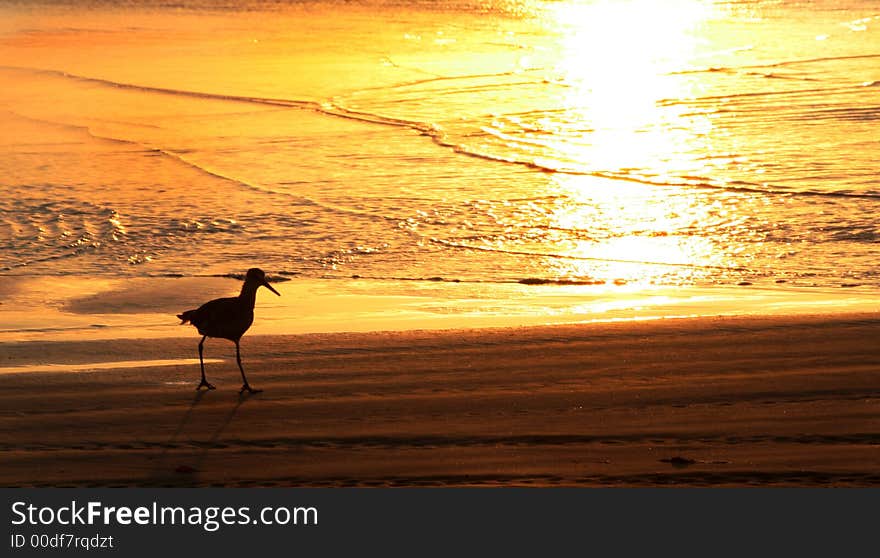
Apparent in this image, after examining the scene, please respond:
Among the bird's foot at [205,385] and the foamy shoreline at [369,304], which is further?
the foamy shoreline at [369,304]

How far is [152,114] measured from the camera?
779 inches

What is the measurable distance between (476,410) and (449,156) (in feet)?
32.3

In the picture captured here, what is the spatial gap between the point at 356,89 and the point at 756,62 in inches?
307

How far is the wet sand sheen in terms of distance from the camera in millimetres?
5523

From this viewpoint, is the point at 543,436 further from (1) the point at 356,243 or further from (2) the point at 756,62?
(2) the point at 756,62

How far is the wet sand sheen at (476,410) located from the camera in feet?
18.1

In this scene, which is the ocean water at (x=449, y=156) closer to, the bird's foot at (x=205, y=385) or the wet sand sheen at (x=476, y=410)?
the wet sand sheen at (x=476, y=410)

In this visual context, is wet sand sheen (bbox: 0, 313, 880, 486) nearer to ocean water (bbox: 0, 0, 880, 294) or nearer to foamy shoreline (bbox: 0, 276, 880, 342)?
foamy shoreline (bbox: 0, 276, 880, 342)

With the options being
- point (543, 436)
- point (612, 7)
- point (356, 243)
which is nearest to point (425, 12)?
point (612, 7)

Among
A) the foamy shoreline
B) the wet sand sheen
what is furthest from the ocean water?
the wet sand sheen

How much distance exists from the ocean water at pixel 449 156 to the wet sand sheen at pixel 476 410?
103 inches

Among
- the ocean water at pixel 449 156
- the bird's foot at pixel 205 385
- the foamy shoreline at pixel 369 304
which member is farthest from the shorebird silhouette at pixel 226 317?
the ocean water at pixel 449 156

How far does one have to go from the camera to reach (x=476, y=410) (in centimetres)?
636

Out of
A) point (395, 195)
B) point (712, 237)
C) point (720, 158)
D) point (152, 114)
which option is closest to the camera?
point (712, 237)
